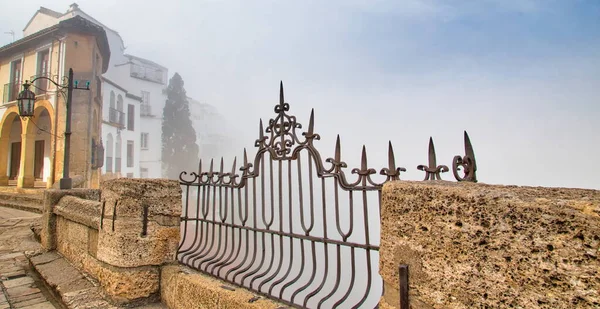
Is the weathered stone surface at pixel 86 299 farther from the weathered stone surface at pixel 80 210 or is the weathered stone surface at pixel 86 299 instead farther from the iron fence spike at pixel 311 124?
the iron fence spike at pixel 311 124

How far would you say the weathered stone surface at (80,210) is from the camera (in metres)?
3.92

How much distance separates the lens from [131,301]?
10.3ft

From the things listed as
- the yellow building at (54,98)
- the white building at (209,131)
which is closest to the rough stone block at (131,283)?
the yellow building at (54,98)

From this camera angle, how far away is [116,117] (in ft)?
82.7

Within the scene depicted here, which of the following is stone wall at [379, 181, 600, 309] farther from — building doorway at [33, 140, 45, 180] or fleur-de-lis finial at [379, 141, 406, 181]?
building doorway at [33, 140, 45, 180]

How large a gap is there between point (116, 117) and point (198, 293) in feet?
85.4

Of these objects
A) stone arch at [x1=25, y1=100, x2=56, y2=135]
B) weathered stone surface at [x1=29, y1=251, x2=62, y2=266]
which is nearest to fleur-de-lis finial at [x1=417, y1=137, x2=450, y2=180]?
weathered stone surface at [x1=29, y1=251, x2=62, y2=266]

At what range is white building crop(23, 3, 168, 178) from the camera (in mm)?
24047

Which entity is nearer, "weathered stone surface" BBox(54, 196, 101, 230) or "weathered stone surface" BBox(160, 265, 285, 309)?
"weathered stone surface" BBox(160, 265, 285, 309)

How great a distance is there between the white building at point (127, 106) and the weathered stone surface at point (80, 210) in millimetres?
19650

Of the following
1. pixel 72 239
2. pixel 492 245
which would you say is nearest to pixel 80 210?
pixel 72 239

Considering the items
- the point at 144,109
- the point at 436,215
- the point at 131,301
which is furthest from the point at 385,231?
the point at 144,109

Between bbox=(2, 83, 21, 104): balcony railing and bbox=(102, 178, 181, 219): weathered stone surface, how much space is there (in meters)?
18.6

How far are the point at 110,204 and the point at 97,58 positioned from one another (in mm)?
17199
